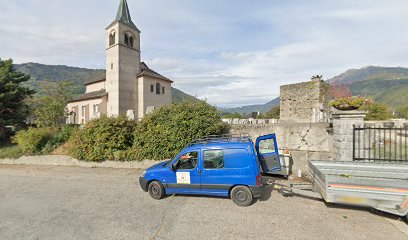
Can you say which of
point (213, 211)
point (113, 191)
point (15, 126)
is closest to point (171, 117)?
point (113, 191)

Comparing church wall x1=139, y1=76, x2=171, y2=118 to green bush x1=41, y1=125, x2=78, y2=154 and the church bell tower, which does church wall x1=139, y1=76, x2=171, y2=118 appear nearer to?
the church bell tower

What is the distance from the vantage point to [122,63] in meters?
26.3

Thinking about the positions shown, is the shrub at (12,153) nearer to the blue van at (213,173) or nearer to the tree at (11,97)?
the tree at (11,97)

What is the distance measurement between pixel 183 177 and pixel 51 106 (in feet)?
47.9

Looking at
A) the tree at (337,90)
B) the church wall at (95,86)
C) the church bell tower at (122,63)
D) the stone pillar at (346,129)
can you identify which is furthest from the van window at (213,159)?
the church wall at (95,86)

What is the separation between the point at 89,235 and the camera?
11.7 ft

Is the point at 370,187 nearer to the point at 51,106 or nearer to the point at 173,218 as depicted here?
the point at 173,218

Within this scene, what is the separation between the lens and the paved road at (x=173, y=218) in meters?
3.49

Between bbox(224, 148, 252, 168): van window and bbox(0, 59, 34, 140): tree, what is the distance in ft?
59.1

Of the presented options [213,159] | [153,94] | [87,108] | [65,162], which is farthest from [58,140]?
[87,108]

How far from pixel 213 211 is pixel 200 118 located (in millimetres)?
4259

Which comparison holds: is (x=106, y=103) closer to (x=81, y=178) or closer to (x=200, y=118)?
(x=81, y=178)

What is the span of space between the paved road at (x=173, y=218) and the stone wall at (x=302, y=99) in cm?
1066

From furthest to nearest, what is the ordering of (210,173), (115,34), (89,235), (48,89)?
1. (115,34)
2. (48,89)
3. (210,173)
4. (89,235)
